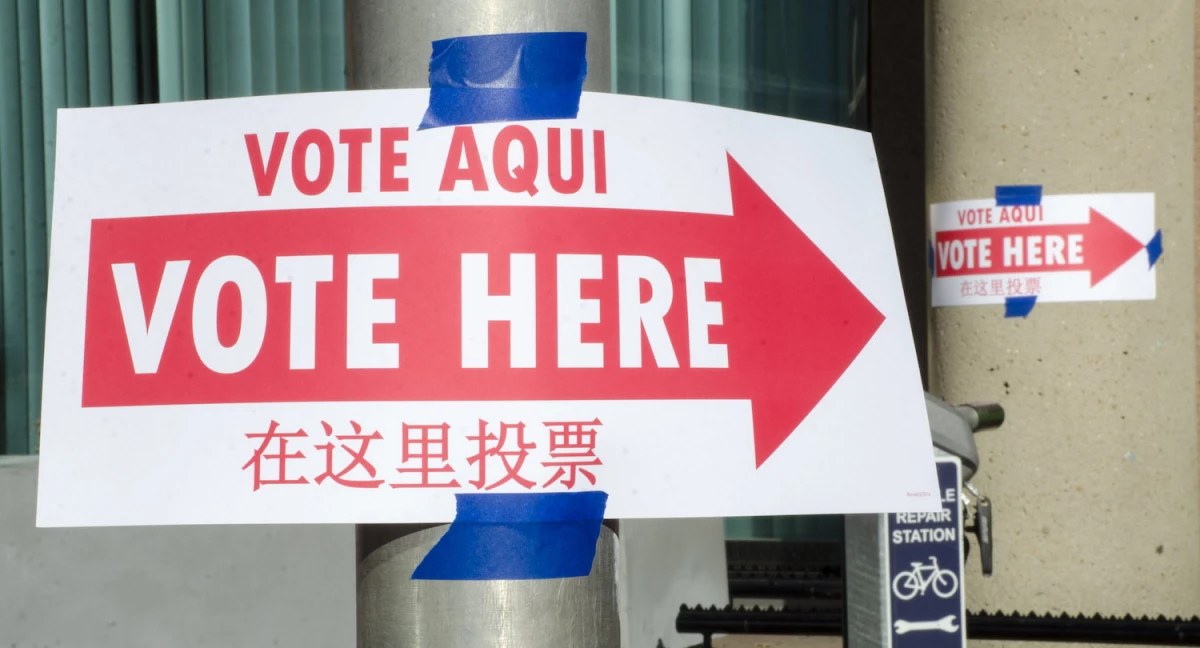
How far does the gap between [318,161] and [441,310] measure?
22 centimetres

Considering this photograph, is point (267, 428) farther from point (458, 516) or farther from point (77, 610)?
point (77, 610)

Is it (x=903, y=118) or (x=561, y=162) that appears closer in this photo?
(x=561, y=162)

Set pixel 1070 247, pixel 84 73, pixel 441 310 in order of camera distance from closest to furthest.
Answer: pixel 441 310 < pixel 84 73 < pixel 1070 247

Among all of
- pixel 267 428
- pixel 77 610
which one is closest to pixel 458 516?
pixel 267 428

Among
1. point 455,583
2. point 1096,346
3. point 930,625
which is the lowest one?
point 930,625

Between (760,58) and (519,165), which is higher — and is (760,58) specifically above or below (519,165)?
above

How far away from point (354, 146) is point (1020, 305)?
4.03m

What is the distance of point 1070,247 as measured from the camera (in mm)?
4871

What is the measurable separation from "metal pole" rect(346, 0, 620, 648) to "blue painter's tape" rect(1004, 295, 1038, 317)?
381 cm

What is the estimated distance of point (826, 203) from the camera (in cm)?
158

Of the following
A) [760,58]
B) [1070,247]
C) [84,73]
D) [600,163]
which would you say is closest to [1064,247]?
[1070,247]

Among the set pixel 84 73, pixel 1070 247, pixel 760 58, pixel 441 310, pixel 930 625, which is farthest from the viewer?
pixel 760 58

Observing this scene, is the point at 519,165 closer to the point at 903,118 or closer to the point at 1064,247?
the point at 1064,247

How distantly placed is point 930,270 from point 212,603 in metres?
3.06
